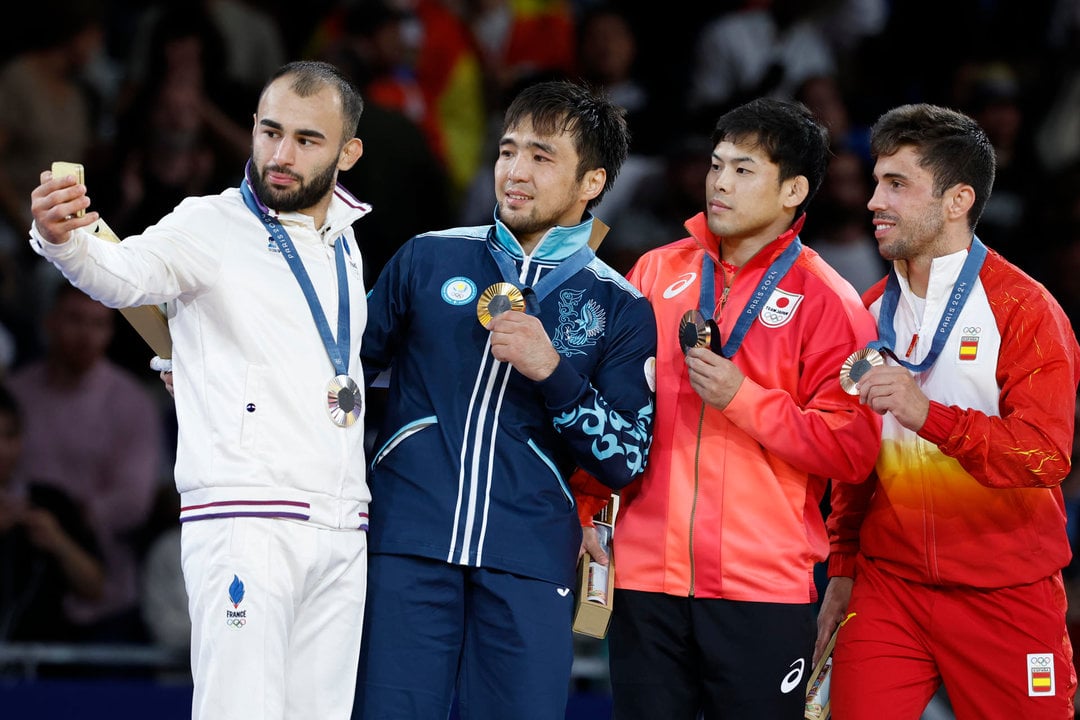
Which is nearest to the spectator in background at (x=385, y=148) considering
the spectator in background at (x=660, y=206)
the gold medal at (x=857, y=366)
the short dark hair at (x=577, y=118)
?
the spectator in background at (x=660, y=206)

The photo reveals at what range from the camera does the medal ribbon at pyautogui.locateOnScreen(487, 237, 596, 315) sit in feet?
14.9

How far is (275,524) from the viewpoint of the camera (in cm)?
402

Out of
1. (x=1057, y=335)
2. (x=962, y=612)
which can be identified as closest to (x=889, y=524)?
(x=962, y=612)

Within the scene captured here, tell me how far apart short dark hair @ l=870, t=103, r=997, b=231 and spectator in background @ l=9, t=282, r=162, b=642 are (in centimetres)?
415

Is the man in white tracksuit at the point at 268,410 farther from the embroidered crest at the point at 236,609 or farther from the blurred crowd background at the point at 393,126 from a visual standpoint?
the blurred crowd background at the point at 393,126

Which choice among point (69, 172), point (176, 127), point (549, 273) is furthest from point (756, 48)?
point (69, 172)

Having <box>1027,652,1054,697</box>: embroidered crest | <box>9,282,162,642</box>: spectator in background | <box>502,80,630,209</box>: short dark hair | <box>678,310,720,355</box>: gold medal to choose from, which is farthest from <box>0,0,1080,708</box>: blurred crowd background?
<box>1027,652,1054,697</box>: embroidered crest

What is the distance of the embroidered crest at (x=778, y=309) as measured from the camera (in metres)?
4.59

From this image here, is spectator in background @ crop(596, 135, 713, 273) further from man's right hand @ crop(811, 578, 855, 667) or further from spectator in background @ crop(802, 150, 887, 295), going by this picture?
man's right hand @ crop(811, 578, 855, 667)

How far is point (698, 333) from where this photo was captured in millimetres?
4406

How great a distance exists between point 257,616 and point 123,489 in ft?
12.0

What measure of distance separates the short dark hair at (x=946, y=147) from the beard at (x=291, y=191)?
69.3 inches

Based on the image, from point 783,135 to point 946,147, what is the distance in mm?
501

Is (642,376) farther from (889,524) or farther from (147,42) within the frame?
(147,42)
